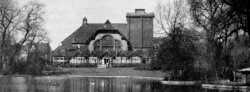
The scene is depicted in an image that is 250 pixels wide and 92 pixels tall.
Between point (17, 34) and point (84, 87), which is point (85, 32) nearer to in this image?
point (17, 34)

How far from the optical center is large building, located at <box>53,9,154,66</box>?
77.4 m

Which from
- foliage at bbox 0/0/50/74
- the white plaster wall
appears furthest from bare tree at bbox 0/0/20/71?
the white plaster wall

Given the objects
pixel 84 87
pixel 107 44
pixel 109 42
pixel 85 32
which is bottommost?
pixel 84 87

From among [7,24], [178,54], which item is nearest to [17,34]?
[7,24]

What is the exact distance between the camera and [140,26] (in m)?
89.2

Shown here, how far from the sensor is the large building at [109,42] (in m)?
77.4

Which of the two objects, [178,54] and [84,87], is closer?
[84,87]

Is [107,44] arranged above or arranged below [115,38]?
below

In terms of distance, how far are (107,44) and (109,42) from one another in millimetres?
634

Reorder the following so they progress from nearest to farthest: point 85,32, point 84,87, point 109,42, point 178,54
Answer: point 84,87, point 178,54, point 109,42, point 85,32

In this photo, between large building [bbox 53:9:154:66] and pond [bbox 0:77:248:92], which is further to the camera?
large building [bbox 53:9:154:66]

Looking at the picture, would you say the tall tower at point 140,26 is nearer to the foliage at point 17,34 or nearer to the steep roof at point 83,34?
the steep roof at point 83,34

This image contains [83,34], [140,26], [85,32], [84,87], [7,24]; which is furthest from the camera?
[140,26]

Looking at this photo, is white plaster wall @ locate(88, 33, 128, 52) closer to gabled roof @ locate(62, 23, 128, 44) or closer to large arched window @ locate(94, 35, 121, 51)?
large arched window @ locate(94, 35, 121, 51)
